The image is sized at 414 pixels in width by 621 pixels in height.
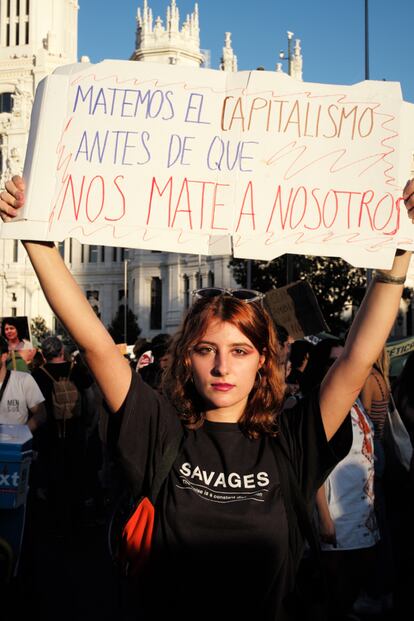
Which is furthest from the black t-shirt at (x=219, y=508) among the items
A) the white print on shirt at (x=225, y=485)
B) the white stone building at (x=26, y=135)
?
the white stone building at (x=26, y=135)

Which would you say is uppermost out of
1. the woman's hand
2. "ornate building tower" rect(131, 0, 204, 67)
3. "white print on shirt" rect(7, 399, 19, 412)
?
"ornate building tower" rect(131, 0, 204, 67)

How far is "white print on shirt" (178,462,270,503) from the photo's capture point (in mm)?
2369

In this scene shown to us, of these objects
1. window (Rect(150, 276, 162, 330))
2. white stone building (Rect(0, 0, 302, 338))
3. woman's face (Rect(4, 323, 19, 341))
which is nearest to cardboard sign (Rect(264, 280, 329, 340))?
woman's face (Rect(4, 323, 19, 341))

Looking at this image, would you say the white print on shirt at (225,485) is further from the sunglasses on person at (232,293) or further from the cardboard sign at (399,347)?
the cardboard sign at (399,347)

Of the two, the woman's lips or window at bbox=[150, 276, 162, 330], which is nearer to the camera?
the woman's lips

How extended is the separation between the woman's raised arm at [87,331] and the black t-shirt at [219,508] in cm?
5

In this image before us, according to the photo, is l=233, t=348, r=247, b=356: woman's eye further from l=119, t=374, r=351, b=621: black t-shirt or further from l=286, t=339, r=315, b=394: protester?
l=286, t=339, r=315, b=394: protester

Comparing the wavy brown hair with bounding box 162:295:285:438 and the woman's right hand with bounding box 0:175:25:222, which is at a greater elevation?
the woman's right hand with bounding box 0:175:25:222

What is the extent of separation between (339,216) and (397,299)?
1.38 ft

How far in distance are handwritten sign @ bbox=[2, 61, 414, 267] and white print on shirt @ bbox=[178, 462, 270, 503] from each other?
722 millimetres

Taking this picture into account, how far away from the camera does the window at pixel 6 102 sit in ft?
230

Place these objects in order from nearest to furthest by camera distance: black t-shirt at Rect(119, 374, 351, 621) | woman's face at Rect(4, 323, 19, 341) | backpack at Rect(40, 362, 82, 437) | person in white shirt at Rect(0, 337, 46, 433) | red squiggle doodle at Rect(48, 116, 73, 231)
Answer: black t-shirt at Rect(119, 374, 351, 621), red squiggle doodle at Rect(48, 116, 73, 231), person in white shirt at Rect(0, 337, 46, 433), backpack at Rect(40, 362, 82, 437), woman's face at Rect(4, 323, 19, 341)

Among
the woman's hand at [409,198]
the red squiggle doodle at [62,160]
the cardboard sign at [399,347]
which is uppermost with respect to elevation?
the red squiggle doodle at [62,160]

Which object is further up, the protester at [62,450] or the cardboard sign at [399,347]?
the cardboard sign at [399,347]
